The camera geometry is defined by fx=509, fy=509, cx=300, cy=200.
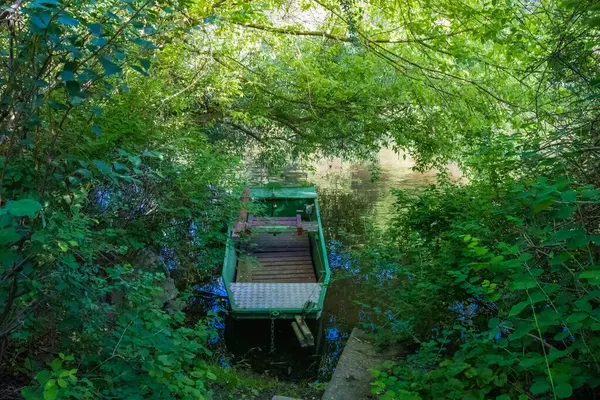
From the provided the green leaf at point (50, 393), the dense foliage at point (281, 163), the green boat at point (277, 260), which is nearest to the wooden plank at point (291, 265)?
the green boat at point (277, 260)

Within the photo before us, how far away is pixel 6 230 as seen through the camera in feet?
5.35

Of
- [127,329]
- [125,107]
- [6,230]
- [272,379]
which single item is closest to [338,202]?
[272,379]

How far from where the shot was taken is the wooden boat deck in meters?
9.47

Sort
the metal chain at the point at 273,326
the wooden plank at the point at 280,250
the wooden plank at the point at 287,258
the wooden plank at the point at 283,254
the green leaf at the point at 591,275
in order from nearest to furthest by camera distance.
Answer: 1. the green leaf at the point at 591,275
2. the metal chain at the point at 273,326
3. the wooden plank at the point at 287,258
4. the wooden plank at the point at 283,254
5. the wooden plank at the point at 280,250

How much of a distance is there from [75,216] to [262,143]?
8090 mm

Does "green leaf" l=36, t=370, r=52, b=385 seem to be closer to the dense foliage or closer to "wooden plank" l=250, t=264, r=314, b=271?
the dense foliage

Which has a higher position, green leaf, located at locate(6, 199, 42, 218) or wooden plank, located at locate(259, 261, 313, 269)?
green leaf, located at locate(6, 199, 42, 218)

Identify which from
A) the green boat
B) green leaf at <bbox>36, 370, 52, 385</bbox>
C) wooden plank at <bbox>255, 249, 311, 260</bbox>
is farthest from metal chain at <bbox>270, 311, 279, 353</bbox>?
green leaf at <bbox>36, 370, 52, 385</bbox>

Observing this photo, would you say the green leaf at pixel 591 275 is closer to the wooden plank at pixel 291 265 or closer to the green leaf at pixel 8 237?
the green leaf at pixel 8 237

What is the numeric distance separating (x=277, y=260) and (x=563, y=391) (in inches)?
Answer: 339

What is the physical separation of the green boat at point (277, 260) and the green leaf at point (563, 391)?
5339mm

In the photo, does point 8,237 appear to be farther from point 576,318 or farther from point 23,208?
point 576,318

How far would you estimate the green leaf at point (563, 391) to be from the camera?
6.54ft

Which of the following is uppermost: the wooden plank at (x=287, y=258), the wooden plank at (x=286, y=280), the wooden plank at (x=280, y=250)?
the wooden plank at (x=280, y=250)
